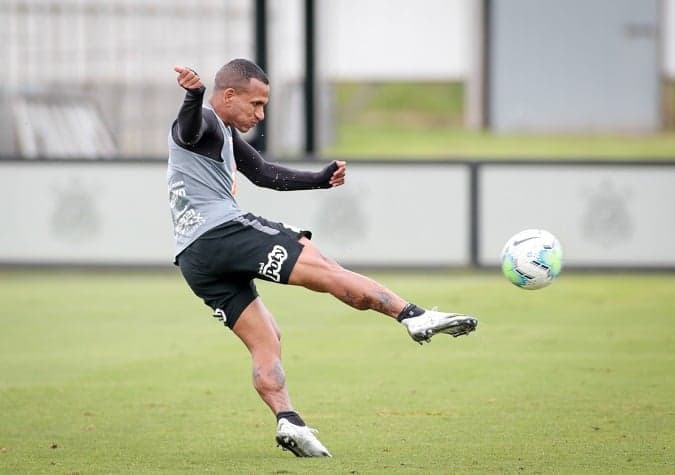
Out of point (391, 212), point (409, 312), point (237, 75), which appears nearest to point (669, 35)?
point (391, 212)

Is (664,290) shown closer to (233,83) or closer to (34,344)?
(34,344)

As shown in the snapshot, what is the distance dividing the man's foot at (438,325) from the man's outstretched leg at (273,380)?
2.76ft

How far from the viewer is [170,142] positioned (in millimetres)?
7348

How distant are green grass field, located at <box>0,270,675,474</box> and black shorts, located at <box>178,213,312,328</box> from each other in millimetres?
865

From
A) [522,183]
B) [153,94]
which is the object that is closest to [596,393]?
[522,183]

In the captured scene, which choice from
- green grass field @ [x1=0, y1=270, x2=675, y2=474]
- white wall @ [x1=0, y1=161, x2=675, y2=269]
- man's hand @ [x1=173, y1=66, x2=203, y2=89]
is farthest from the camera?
white wall @ [x1=0, y1=161, x2=675, y2=269]

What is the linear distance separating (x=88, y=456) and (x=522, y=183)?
10627 mm

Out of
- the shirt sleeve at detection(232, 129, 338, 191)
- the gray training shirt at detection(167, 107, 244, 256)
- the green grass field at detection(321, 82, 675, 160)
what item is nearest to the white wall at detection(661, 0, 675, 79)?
the green grass field at detection(321, 82, 675, 160)

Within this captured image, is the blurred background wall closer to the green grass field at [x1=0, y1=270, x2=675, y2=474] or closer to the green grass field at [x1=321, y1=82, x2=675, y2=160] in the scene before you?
the green grass field at [x1=321, y1=82, x2=675, y2=160]

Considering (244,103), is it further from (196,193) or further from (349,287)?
(349,287)

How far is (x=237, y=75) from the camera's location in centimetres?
Result: 742

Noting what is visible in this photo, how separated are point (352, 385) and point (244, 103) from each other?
3.07m

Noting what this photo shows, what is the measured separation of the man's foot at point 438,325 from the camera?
6852mm

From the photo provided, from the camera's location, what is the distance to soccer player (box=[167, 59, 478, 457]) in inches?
277
